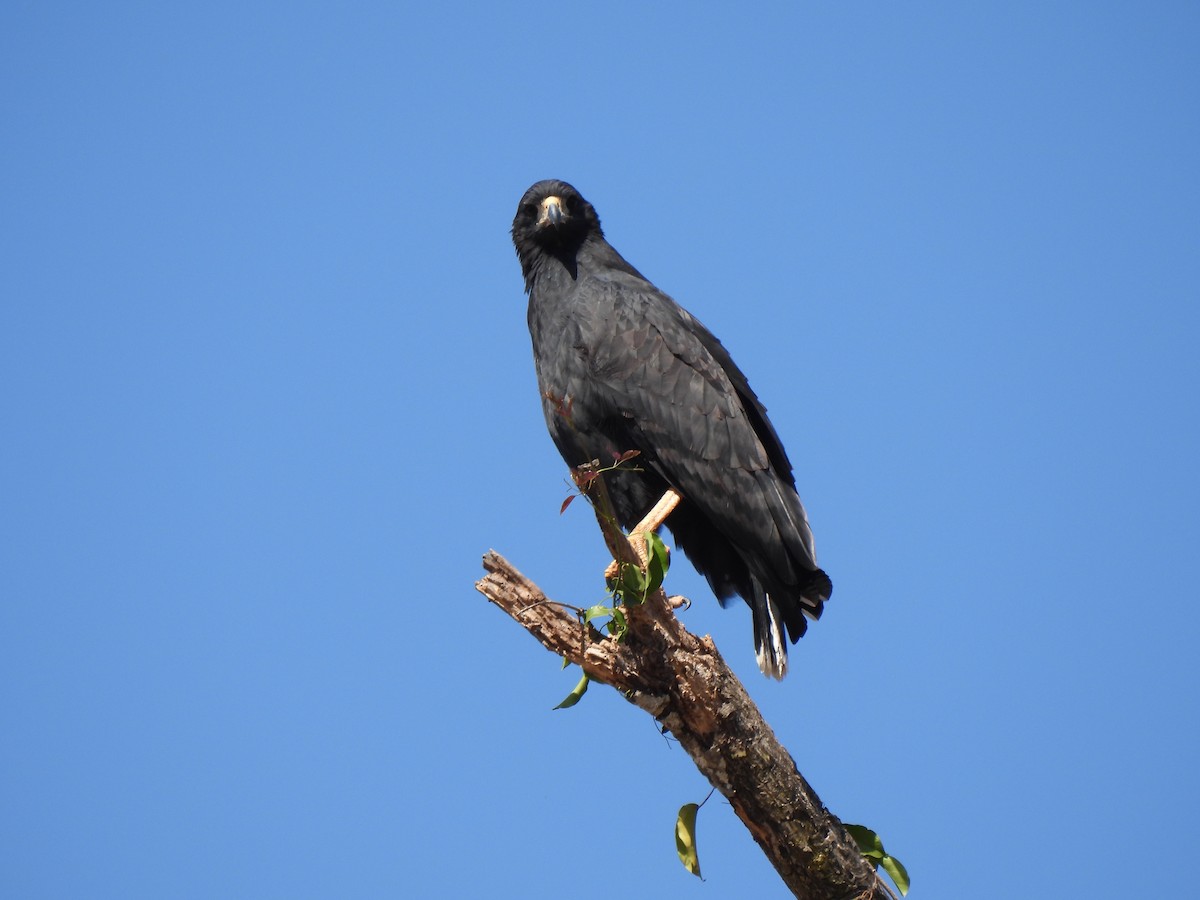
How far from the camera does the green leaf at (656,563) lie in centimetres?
377

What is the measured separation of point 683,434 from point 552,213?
152cm

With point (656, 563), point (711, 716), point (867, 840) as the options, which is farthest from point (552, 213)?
point (867, 840)

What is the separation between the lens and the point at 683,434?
5398 millimetres

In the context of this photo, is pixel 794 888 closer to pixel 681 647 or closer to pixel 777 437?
pixel 681 647

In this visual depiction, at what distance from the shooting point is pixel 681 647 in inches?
152

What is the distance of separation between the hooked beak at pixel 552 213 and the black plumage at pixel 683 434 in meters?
0.29

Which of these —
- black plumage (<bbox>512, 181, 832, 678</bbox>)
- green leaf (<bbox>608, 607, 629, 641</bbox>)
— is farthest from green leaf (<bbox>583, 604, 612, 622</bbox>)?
black plumage (<bbox>512, 181, 832, 678</bbox>)

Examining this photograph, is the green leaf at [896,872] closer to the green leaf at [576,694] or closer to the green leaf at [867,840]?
the green leaf at [867,840]

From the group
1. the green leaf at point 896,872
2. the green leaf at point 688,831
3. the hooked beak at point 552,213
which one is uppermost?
the hooked beak at point 552,213

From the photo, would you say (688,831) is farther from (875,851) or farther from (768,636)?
(768,636)

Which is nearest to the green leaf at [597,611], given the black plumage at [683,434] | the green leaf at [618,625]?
the green leaf at [618,625]

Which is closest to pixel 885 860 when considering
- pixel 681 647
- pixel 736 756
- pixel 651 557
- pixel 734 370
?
pixel 736 756

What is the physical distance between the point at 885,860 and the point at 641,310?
2.80 m

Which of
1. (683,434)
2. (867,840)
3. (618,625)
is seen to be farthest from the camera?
(683,434)
